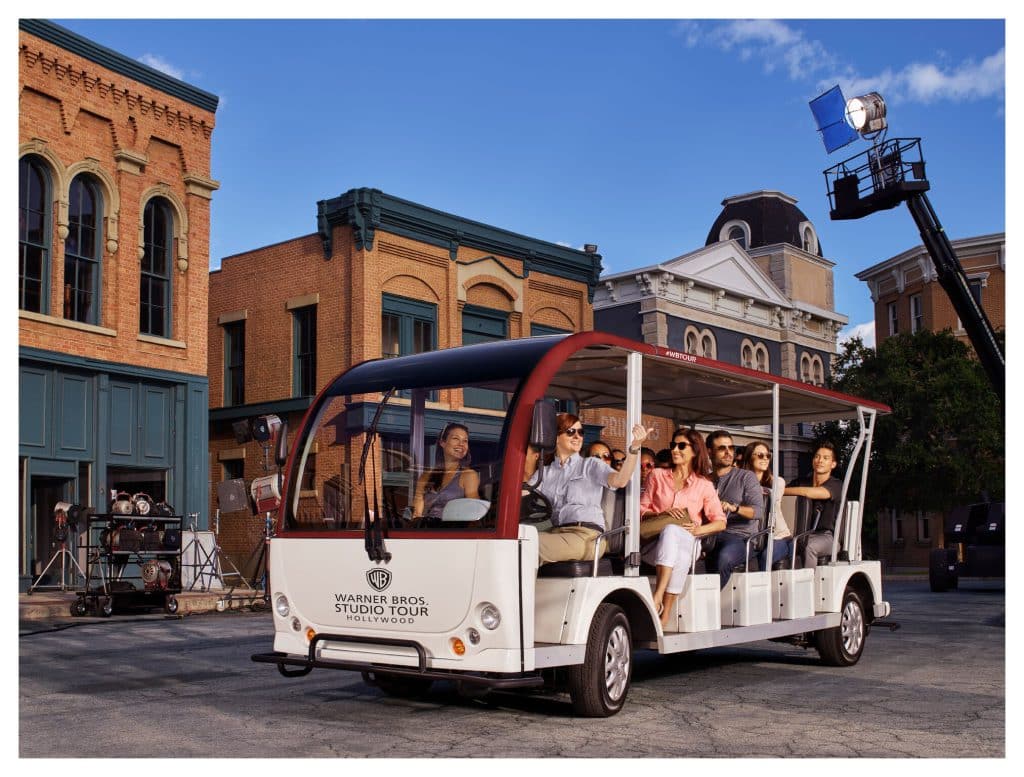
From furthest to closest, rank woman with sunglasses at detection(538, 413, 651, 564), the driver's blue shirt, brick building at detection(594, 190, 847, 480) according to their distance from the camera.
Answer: brick building at detection(594, 190, 847, 480) < the driver's blue shirt < woman with sunglasses at detection(538, 413, 651, 564)

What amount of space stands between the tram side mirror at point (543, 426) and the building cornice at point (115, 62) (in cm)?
1629

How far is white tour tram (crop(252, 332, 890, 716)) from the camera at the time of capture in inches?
289

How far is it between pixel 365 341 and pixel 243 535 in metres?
5.10

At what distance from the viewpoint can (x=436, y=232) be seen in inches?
Result: 1117

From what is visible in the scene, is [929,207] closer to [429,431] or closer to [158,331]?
[429,431]

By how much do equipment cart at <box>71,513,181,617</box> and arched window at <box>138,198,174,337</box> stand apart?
18.4ft

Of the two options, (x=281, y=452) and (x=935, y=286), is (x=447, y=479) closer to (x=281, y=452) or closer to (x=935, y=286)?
(x=281, y=452)

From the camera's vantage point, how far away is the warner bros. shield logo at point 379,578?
7656mm

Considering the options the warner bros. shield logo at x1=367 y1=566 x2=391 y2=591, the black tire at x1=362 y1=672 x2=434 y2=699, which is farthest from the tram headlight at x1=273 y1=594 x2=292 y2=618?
the black tire at x1=362 y1=672 x2=434 y2=699

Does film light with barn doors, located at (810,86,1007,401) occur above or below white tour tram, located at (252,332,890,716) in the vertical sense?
above

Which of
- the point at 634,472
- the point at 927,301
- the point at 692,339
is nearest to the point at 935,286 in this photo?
the point at 927,301

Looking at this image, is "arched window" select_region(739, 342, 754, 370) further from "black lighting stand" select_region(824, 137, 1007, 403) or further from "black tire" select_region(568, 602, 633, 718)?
"black tire" select_region(568, 602, 633, 718)

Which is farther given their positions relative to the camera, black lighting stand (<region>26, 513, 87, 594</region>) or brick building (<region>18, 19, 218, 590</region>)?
brick building (<region>18, 19, 218, 590</region>)

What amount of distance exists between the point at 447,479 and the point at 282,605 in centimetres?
156
